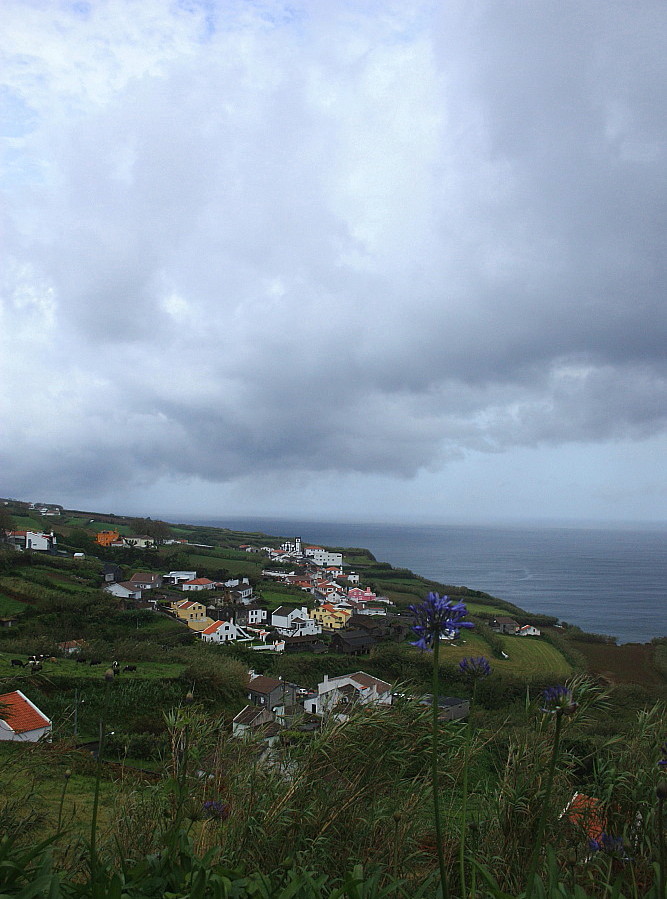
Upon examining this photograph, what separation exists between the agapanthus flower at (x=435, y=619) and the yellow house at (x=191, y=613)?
33.4 m

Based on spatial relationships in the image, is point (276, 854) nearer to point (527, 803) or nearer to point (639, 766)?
point (527, 803)

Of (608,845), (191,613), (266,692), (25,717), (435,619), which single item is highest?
(435,619)

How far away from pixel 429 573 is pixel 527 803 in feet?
244

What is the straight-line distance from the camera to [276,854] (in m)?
2.46

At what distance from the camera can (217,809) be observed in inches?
100

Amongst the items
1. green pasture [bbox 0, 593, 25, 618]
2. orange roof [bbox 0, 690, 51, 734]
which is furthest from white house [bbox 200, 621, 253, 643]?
orange roof [bbox 0, 690, 51, 734]

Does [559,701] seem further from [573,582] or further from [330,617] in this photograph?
[573,582]

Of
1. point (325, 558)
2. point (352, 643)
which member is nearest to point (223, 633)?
point (352, 643)

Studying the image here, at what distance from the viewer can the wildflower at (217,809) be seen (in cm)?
257

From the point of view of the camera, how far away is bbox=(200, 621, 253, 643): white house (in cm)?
3056

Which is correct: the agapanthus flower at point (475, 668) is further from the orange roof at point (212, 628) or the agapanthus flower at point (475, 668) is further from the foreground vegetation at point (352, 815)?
the orange roof at point (212, 628)

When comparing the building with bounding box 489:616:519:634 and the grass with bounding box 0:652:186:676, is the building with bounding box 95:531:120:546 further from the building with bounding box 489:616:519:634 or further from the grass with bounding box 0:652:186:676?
the building with bounding box 489:616:519:634

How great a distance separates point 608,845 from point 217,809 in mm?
1878

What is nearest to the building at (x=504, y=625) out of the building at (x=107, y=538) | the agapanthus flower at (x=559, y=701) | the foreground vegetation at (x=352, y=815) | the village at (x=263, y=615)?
the village at (x=263, y=615)
